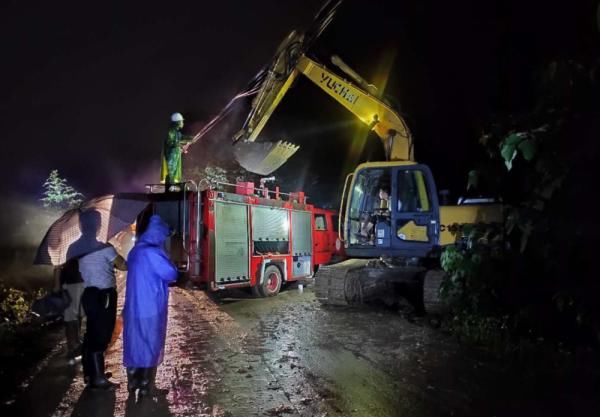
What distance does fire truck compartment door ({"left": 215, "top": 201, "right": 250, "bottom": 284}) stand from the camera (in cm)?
1038

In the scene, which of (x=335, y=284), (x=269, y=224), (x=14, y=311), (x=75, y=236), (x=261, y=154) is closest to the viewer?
(x=75, y=236)

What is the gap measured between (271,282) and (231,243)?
211cm

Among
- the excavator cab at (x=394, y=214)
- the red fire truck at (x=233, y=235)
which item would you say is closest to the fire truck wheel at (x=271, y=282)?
the red fire truck at (x=233, y=235)

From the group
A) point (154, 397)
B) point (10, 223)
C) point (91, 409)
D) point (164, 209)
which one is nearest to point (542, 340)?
point (154, 397)

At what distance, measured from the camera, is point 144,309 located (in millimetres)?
4777

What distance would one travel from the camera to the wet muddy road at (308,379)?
15.4 feet

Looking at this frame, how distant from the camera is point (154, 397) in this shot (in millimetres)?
5000

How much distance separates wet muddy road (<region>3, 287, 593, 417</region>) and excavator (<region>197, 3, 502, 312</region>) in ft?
5.58

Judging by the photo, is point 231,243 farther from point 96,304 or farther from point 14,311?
point 96,304

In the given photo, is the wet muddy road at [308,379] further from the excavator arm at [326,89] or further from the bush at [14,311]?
the excavator arm at [326,89]

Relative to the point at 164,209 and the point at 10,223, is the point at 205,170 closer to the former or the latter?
the point at 164,209

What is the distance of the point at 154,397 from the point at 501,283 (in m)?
4.75

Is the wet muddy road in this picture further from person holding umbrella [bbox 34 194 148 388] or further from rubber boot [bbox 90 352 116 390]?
person holding umbrella [bbox 34 194 148 388]

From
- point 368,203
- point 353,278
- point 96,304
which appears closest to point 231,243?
point 353,278
